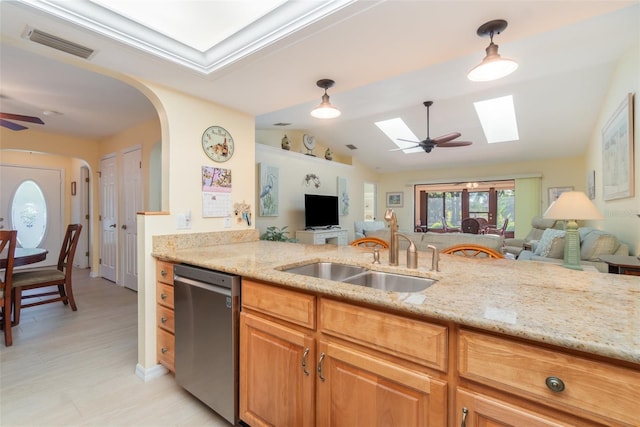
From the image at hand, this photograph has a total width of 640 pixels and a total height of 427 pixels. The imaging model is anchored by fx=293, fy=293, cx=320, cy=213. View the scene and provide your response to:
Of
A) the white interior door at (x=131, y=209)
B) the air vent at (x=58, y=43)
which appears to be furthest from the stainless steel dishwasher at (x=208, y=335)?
the white interior door at (x=131, y=209)

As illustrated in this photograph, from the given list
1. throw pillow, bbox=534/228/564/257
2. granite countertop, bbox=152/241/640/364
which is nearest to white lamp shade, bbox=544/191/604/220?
granite countertop, bbox=152/241/640/364

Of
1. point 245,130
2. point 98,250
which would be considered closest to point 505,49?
point 245,130

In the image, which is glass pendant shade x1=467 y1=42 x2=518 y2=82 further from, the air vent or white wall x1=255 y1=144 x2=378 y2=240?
white wall x1=255 y1=144 x2=378 y2=240

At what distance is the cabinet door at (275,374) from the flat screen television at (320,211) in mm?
4475

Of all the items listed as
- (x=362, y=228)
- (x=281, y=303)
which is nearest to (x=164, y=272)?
(x=281, y=303)

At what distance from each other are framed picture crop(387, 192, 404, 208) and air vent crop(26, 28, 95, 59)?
26.8 ft

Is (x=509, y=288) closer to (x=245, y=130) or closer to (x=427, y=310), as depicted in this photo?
(x=427, y=310)

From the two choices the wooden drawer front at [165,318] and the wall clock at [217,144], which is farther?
the wall clock at [217,144]

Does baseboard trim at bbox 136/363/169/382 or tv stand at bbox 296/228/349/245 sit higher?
tv stand at bbox 296/228/349/245

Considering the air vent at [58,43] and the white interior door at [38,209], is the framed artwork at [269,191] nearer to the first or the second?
the air vent at [58,43]

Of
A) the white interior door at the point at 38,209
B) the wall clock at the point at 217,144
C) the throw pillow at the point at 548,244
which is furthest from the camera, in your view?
the white interior door at the point at 38,209

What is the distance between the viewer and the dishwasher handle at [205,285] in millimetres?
1568

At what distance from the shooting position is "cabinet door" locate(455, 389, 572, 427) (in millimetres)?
795

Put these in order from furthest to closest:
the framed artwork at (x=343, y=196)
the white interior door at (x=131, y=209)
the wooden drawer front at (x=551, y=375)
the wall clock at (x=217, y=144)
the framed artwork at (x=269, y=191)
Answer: the framed artwork at (x=343, y=196) → the framed artwork at (x=269, y=191) → the white interior door at (x=131, y=209) → the wall clock at (x=217, y=144) → the wooden drawer front at (x=551, y=375)
